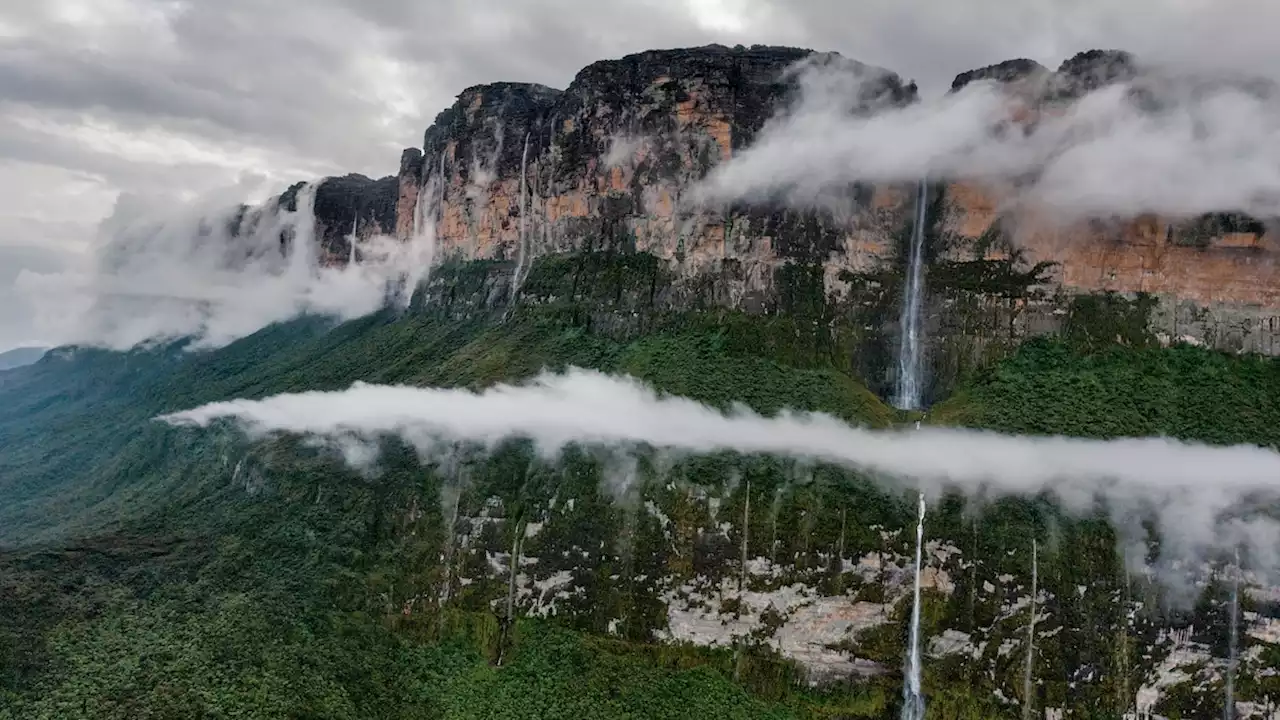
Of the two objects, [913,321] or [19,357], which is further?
[19,357]

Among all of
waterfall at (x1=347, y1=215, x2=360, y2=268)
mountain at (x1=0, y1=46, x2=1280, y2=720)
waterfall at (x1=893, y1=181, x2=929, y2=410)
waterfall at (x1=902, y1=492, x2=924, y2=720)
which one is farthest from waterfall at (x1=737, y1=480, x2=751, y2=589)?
waterfall at (x1=347, y1=215, x2=360, y2=268)

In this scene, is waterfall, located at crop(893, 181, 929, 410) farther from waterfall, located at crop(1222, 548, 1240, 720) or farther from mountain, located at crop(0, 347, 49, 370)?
mountain, located at crop(0, 347, 49, 370)

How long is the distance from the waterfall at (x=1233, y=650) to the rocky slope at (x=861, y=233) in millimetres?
13665

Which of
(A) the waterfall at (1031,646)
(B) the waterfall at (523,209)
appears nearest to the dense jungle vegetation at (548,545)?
(A) the waterfall at (1031,646)

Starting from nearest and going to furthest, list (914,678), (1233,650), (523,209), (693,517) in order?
(1233,650)
(914,678)
(693,517)
(523,209)

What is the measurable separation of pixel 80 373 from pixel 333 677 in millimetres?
91551

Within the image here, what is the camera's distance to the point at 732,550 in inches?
1439

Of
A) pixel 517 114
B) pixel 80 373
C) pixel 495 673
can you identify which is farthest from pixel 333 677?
pixel 80 373

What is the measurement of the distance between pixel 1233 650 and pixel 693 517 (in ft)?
69.7

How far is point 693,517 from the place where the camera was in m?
37.5

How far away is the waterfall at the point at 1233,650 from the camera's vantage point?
104 feet

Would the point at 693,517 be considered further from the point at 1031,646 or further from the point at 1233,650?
the point at 1233,650

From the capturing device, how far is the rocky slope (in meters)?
41.3

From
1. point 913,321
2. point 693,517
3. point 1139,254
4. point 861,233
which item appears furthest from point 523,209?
point 1139,254
